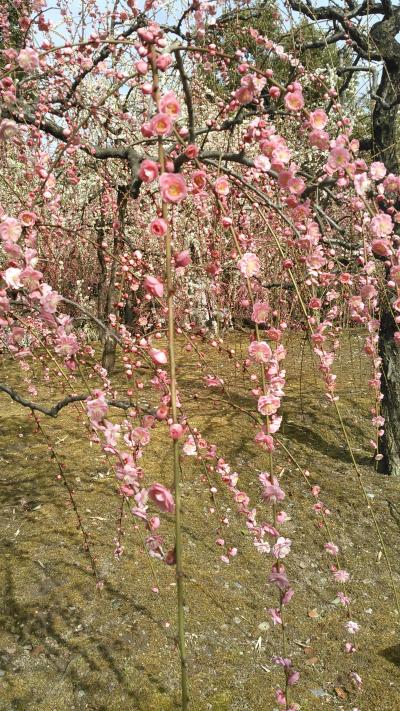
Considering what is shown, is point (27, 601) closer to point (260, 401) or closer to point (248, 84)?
point (260, 401)

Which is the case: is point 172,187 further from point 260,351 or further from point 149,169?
point 260,351

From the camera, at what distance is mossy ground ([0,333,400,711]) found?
1931 millimetres

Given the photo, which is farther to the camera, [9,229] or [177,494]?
[9,229]

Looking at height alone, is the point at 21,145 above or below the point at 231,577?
above

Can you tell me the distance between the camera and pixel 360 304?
1.67 meters

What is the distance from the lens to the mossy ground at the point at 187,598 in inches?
76.0

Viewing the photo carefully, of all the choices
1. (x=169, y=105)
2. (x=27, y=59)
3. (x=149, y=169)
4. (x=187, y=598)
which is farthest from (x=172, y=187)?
(x=187, y=598)

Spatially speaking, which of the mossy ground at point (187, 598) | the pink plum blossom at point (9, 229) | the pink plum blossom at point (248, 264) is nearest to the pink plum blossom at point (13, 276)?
the pink plum blossom at point (9, 229)

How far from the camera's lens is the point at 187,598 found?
234 centimetres

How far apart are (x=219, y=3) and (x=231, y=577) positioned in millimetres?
2842

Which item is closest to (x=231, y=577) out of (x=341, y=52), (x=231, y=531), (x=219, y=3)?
(x=231, y=531)

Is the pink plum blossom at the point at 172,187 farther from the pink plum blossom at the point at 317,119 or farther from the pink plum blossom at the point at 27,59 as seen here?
the pink plum blossom at the point at 27,59

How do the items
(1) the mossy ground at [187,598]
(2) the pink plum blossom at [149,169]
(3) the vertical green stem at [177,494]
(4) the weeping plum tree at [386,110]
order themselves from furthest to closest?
(4) the weeping plum tree at [386,110]
(1) the mossy ground at [187,598]
(2) the pink plum blossom at [149,169]
(3) the vertical green stem at [177,494]

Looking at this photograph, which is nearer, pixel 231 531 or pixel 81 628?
pixel 81 628
